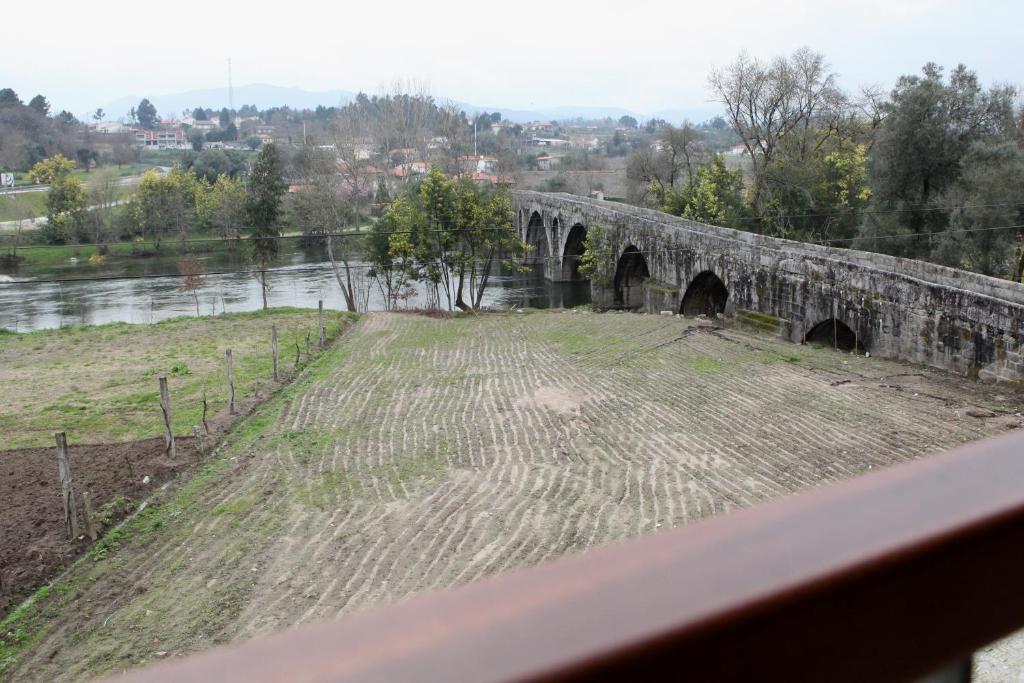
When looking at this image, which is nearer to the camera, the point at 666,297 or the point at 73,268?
the point at 666,297

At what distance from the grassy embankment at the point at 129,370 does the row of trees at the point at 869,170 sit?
16.4 m

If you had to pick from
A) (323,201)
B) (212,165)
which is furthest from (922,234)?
(212,165)

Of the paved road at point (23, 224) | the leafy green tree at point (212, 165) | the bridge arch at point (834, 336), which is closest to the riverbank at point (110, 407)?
the bridge arch at point (834, 336)

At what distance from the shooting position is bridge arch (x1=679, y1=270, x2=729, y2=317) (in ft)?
79.6

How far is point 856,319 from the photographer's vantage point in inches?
671

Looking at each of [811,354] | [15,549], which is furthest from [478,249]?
[15,549]

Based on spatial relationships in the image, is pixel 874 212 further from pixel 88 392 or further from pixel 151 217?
pixel 151 217

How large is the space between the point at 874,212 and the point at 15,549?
79.7 ft

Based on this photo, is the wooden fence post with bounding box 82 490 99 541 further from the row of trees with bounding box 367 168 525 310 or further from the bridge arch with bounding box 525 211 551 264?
the bridge arch with bounding box 525 211 551 264

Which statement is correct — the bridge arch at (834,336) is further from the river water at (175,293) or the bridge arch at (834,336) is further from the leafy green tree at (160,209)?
the leafy green tree at (160,209)

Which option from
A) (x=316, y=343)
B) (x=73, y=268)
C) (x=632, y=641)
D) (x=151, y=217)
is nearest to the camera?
(x=632, y=641)

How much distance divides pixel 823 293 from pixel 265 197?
21.7 metres

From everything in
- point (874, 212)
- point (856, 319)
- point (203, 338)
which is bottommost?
point (203, 338)

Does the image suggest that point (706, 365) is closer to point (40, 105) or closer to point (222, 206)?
point (222, 206)
